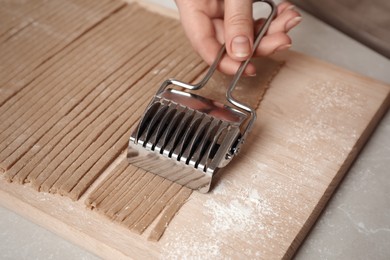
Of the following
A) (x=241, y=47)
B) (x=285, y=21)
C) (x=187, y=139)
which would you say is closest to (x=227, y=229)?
(x=187, y=139)

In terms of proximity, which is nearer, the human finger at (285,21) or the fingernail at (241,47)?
the fingernail at (241,47)

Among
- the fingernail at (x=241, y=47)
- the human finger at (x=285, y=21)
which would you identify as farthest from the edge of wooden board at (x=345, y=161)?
the fingernail at (x=241, y=47)

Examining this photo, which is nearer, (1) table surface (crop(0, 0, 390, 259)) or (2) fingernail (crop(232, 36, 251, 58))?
(1) table surface (crop(0, 0, 390, 259))

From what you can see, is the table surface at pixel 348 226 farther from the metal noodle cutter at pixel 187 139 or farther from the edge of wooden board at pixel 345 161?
the metal noodle cutter at pixel 187 139

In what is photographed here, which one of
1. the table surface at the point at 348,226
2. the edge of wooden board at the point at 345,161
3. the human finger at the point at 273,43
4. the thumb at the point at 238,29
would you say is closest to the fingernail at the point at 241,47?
Result: the thumb at the point at 238,29

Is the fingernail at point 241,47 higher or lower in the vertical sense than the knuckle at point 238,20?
lower

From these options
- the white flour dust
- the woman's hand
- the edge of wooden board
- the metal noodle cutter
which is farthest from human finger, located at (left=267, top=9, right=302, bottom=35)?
the white flour dust

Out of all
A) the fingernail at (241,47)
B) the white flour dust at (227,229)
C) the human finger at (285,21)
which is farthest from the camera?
the human finger at (285,21)

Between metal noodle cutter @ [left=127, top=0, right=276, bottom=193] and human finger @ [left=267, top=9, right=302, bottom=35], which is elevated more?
human finger @ [left=267, top=9, right=302, bottom=35]

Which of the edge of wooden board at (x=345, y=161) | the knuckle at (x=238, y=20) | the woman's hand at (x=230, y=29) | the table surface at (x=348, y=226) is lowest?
the table surface at (x=348, y=226)

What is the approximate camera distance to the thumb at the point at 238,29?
134 centimetres

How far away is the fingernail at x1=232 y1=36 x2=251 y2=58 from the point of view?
4.39ft

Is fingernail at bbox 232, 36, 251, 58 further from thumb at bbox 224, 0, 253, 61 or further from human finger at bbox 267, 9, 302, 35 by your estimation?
human finger at bbox 267, 9, 302, 35

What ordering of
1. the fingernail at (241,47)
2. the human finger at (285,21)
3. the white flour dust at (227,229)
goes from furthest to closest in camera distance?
1. the human finger at (285,21)
2. the fingernail at (241,47)
3. the white flour dust at (227,229)
